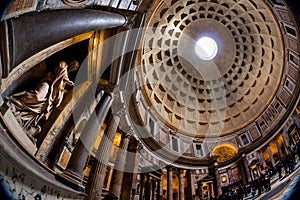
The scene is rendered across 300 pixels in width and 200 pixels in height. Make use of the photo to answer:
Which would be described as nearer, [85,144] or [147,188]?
[85,144]

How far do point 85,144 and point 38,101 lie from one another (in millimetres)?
2220

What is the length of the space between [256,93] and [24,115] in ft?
75.0

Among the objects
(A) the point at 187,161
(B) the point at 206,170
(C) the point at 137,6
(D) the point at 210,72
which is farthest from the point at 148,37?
(B) the point at 206,170

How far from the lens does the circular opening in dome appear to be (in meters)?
26.4

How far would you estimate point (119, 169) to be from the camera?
13227 millimetres

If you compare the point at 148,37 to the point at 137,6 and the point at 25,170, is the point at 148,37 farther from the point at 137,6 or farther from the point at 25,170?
the point at 25,170

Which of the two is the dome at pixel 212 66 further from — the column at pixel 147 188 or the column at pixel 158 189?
the column at pixel 147 188

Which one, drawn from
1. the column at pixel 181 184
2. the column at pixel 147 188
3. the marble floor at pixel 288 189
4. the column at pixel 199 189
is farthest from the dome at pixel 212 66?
the marble floor at pixel 288 189

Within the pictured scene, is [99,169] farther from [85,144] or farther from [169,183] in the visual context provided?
[169,183]

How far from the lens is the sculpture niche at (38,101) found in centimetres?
583

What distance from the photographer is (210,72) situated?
87.4 ft

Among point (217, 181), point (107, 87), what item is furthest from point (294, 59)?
point (107, 87)

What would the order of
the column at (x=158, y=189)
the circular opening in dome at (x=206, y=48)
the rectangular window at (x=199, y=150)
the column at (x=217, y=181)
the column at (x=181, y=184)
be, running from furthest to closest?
1. the circular opening in dome at (x=206, y=48)
2. the rectangular window at (x=199, y=150)
3. the column at (x=217, y=181)
4. the column at (x=181, y=184)
5. the column at (x=158, y=189)

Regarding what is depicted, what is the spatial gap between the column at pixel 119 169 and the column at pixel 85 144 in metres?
5.15
